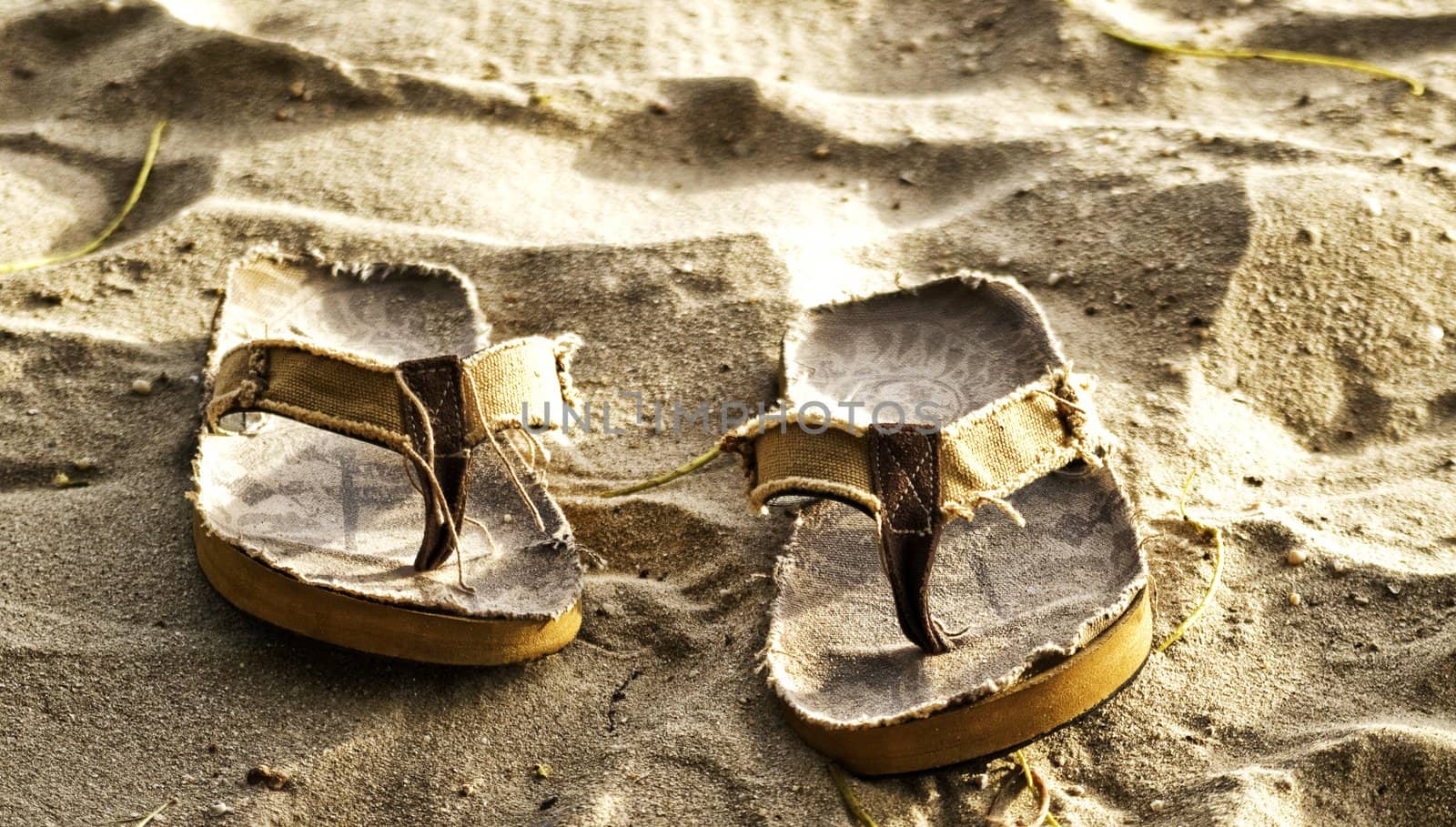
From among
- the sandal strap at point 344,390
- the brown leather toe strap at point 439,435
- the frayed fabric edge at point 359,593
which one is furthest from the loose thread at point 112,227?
the brown leather toe strap at point 439,435

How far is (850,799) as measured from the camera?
5.51 ft

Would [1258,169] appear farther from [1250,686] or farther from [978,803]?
[978,803]

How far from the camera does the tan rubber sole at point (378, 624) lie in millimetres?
1798

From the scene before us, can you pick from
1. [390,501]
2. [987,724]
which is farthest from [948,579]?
[390,501]

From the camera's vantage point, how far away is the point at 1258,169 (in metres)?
2.78

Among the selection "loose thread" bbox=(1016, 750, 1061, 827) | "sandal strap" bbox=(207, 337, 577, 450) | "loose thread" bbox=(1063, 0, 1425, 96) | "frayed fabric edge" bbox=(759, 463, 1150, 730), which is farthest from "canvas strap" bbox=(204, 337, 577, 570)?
"loose thread" bbox=(1063, 0, 1425, 96)

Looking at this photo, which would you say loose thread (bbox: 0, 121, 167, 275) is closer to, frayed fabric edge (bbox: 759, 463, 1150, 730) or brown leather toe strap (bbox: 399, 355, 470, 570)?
brown leather toe strap (bbox: 399, 355, 470, 570)

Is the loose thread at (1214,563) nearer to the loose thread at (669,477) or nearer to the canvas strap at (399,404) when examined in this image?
the loose thread at (669,477)

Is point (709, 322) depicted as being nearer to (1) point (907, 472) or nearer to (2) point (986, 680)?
(1) point (907, 472)

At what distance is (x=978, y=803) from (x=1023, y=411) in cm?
56

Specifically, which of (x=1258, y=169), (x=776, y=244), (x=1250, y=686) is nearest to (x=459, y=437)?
(x=776, y=244)

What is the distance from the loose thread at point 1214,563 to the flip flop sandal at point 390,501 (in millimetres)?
855

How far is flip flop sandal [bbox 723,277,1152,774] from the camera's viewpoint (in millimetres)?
1679

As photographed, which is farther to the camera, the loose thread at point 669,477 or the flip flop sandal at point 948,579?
the loose thread at point 669,477
